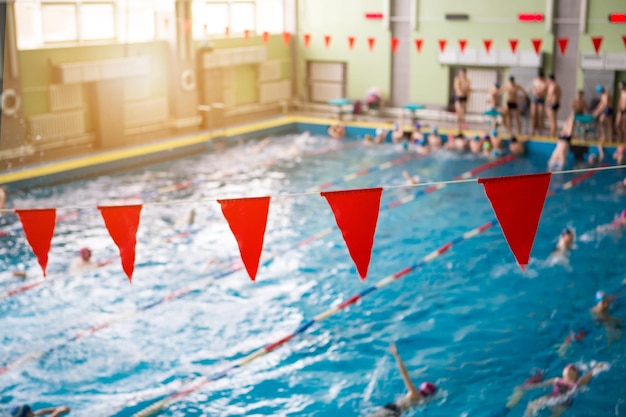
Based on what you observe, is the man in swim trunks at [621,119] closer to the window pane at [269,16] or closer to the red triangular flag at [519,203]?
the window pane at [269,16]

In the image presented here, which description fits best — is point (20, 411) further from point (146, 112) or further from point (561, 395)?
point (146, 112)

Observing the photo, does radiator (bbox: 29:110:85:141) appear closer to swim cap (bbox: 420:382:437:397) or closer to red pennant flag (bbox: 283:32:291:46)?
red pennant flag (bbox: 283:32:291:46)

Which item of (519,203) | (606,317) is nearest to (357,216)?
(519,203)

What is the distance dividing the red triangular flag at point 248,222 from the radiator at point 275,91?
1552cm

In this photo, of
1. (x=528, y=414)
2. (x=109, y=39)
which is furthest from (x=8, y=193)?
(x=528, y=414)

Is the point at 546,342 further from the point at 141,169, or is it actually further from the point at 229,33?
the point at 229,33

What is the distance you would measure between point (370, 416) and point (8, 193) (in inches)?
386

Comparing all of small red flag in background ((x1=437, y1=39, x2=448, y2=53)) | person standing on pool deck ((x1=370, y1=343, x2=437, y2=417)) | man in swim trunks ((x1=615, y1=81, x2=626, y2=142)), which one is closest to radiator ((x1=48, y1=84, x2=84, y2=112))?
small red flag in background ((x1=437, y1=39, x2=448, y2=53))

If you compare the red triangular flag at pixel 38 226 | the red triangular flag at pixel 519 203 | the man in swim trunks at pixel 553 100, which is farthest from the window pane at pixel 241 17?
the red triangular flag at pixel 519 203

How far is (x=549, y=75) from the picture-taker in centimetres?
1838

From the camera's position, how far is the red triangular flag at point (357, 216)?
21.4 ft

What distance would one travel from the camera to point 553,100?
17.7m

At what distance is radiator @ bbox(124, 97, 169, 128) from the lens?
731 inches

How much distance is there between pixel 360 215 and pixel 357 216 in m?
0.03
